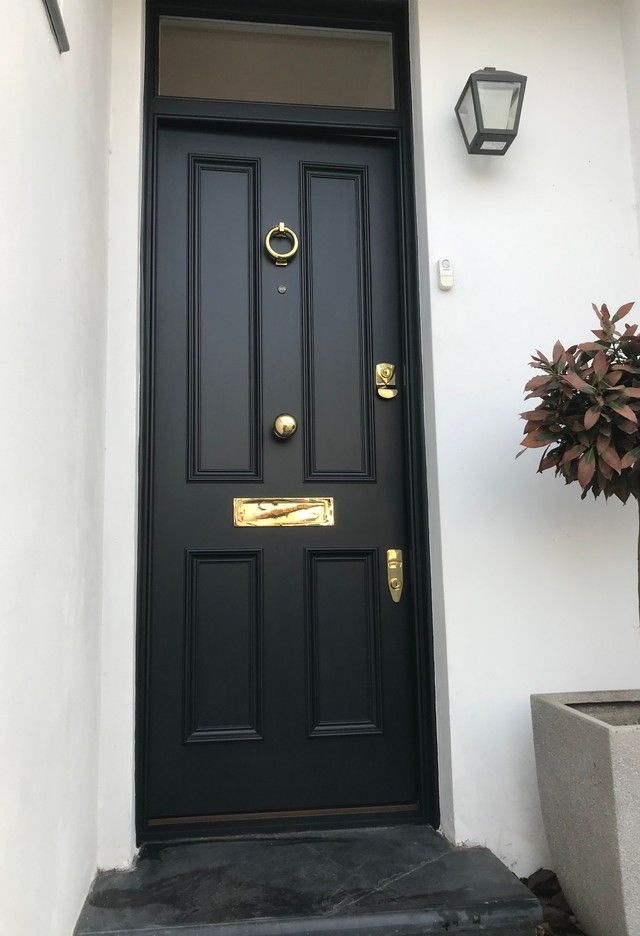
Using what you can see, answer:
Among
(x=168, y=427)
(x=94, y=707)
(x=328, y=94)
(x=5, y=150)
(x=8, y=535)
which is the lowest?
(x=94, y=707)

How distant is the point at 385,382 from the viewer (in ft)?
7.84

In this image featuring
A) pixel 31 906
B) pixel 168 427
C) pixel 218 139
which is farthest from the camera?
pixel 218 139

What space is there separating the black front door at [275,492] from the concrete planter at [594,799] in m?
0.47

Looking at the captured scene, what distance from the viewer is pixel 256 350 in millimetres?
2342

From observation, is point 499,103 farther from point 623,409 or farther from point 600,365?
point 623,409

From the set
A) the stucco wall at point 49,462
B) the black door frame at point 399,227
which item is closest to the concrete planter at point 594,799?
the black door frame at point 399,227

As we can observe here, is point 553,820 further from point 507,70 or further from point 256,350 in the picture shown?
point 507,70

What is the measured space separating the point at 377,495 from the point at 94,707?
39.4 inches

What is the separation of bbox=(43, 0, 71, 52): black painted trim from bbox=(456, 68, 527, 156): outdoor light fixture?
119 cm

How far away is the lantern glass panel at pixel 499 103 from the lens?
223cm

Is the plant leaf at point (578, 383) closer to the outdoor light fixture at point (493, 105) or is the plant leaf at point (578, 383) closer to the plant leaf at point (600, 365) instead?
the plant leaf at point (600, 365)

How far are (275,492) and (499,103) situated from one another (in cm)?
133

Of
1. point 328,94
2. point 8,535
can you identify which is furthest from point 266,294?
point 8,535

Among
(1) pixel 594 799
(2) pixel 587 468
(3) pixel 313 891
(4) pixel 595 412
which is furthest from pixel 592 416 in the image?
(3) pixel 313 891
